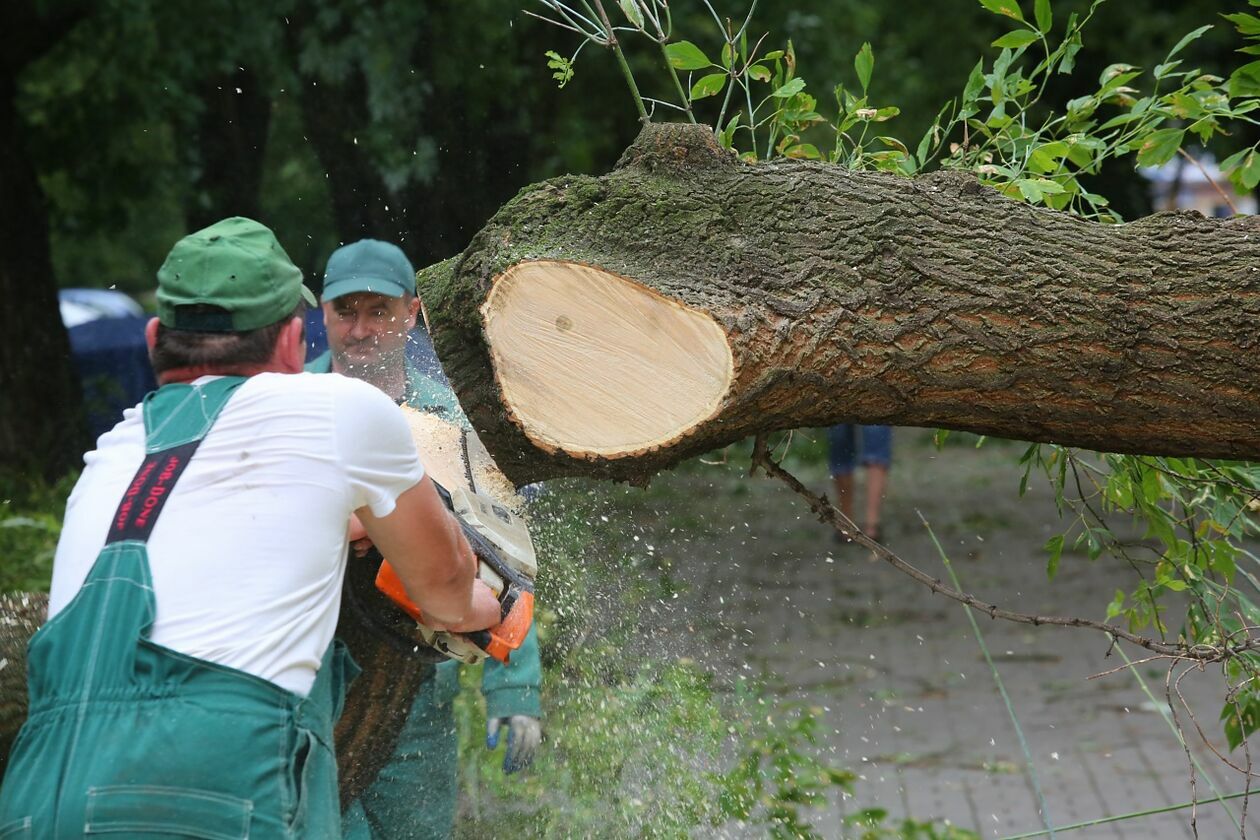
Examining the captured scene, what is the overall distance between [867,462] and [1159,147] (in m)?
5.44

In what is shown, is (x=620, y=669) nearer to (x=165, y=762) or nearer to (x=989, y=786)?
(x=989, y=786)

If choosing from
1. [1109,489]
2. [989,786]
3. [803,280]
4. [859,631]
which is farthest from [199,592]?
[859,631]

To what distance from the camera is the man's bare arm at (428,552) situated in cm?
205

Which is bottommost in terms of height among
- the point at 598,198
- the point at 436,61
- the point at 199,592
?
the point at 436,61

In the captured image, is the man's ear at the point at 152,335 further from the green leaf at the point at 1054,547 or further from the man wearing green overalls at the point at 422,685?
the green leaf at the point at 1054,547

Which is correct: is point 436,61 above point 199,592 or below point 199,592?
below


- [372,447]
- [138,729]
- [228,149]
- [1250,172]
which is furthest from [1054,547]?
[228,149]

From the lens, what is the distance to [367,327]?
129 inches

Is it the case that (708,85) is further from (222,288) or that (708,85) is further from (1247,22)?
(222,288)

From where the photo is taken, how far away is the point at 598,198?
105 inches

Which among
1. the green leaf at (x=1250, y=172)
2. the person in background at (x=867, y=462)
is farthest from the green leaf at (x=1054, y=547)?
the person in background at (x=867, y=462)

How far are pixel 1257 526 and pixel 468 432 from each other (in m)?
2.04

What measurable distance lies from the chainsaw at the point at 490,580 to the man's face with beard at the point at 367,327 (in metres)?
0.62

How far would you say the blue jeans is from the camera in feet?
28.4
